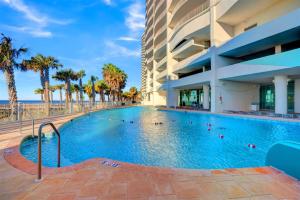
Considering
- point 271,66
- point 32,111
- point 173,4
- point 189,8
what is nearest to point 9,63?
point 32,111

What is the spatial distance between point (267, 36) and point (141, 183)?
13.9m

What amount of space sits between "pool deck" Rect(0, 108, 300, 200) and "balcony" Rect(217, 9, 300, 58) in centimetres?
1195

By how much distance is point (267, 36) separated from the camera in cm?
1179

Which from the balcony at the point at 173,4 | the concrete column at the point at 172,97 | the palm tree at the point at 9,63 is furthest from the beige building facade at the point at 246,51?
the palm tree at the point at 9,63

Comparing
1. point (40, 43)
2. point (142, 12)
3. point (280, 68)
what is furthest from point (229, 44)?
point (142, 12)

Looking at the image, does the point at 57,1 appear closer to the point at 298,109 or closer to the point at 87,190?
the point at 87,190

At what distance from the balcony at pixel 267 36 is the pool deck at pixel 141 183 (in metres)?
11.9

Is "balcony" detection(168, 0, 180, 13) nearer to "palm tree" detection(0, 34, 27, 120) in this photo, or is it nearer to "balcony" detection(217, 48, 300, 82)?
"balcony" detection(217, 48, 300, 82)

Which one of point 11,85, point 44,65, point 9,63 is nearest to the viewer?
point 9,63

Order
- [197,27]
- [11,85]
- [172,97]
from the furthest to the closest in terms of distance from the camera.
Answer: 1. [172,97]
2. [197,27]
3. [11,85]

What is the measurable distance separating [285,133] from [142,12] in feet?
218

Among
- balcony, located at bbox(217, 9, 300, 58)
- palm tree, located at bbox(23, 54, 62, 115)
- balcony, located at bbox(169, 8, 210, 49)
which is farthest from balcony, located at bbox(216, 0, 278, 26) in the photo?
palm tree, located at bbox(23, 54, 62, 115)

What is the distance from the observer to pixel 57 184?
2.60 meters

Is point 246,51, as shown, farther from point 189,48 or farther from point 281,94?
point 189,48
